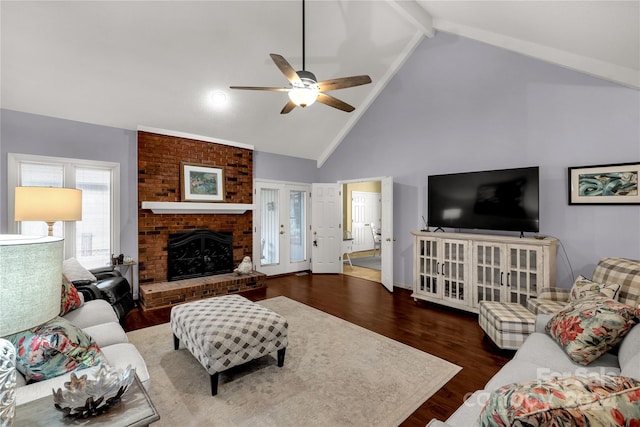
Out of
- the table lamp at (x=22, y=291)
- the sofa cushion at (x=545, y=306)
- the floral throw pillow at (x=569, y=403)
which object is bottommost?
the sofa cushion at (x=545, y=306)

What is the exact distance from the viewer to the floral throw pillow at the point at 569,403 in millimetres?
729

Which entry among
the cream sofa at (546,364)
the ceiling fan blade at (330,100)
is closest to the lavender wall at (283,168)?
the ceiling fan blade at (330,100)

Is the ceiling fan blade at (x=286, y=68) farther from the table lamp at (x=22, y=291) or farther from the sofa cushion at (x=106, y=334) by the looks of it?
the sofa cushion at (x=106, y=334)

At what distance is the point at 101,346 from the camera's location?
6.57ft

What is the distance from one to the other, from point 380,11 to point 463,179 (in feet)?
8.50

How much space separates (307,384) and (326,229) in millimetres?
4152

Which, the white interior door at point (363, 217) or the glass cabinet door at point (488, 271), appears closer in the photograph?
the glass cabinet door at point (488, 271)

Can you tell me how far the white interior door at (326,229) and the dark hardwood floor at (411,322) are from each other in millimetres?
571

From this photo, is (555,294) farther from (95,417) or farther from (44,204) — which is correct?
(44,204)

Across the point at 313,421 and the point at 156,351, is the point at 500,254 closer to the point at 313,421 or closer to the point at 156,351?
the point at 313,421

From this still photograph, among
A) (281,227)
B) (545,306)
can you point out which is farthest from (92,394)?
(281,227)

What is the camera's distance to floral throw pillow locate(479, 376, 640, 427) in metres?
0.73

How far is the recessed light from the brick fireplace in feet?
2.83

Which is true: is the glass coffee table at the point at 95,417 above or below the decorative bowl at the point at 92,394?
below
